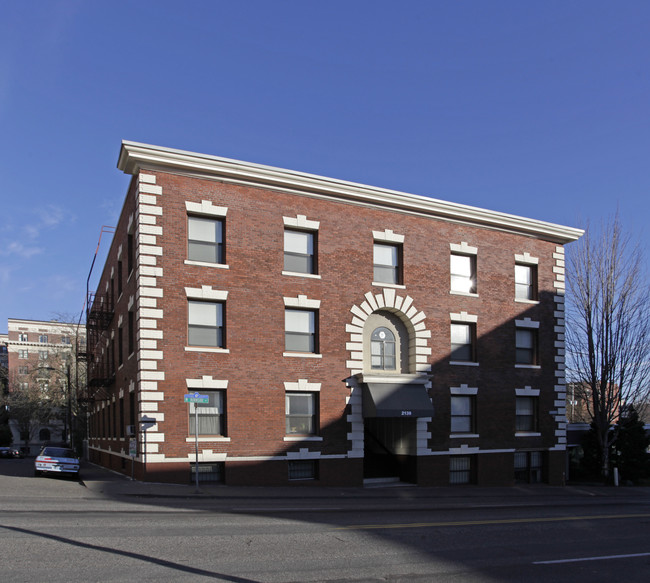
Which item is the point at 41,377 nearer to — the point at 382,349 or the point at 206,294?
the point at 206,294

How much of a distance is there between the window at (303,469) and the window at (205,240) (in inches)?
318

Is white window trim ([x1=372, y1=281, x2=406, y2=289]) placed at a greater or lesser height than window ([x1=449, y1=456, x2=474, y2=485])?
greater

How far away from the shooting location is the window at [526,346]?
3027 cm

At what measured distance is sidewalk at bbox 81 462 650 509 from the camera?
1936 centimetres

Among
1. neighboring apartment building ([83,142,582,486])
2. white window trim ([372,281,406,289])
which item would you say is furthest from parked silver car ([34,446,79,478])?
white window trim ([372,281,406,289])

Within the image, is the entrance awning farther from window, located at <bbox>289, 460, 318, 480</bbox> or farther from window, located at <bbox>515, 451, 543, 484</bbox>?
window, located at <bbox>515, 451, 543, 484</bbox>

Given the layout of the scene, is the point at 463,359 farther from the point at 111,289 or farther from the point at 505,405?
the point at 111,289

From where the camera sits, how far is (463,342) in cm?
2861

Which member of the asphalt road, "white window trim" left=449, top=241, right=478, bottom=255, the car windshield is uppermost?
"white window trim" left=449, top=241, right=478, bottom=255

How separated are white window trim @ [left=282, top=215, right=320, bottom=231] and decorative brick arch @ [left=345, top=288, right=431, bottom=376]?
140 inches

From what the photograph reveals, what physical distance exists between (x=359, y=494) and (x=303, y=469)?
279cm

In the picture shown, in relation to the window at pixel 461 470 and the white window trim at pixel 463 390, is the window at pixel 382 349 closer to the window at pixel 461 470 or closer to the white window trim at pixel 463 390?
the white window trim at pixel 463 390

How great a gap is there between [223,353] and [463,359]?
11093mm

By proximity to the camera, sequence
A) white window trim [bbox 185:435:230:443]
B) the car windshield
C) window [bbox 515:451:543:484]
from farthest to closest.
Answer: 1. window [bbox 515:451:543:484]
2. the car windshield
3. white window trim [bbox 185:435:230:443]
